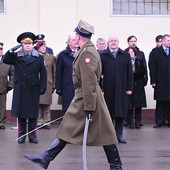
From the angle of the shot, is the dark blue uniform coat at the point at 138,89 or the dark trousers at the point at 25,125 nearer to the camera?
the dark trousers at the point at 25,125

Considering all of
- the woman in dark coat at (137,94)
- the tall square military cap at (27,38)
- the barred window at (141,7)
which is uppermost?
the barred window at (141,7)

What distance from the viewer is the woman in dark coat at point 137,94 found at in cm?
1296

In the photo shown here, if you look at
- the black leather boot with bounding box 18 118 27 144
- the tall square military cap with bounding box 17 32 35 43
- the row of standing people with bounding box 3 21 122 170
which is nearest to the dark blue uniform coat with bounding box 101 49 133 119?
the tall square military cap with bounding box 17 32 35 43

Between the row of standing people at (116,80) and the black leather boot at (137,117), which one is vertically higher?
the row of standing people at (116,80)

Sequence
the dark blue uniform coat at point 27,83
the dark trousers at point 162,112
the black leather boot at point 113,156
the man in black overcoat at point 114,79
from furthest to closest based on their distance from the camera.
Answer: the dark trousers at point 162,112 → the man in black overcoat at point 114,79 → the dark blue uniform coat at point 27,83 → the black leather boot at point 113,156

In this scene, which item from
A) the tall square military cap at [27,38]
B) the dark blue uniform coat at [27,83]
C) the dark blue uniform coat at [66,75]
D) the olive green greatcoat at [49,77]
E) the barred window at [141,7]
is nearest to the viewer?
the tall square military cap at [27,38]

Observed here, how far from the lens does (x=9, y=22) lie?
14.4 meters

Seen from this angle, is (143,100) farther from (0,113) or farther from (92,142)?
(92,142)

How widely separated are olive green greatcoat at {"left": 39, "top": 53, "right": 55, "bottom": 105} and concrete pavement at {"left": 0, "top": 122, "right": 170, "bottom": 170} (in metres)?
0.88

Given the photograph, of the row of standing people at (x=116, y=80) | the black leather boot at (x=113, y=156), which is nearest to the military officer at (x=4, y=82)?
the row of standing people at (x=116, y=80)

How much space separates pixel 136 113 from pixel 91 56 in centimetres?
551

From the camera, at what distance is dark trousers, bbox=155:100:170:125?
13458 mm

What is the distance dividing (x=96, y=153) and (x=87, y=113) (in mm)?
2158

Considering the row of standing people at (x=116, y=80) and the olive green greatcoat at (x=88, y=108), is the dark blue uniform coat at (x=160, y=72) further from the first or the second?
the olive green greatcoat at (x=88, y=108)
